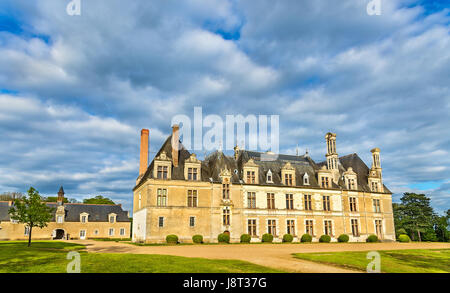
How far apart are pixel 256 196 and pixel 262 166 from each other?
186 inches

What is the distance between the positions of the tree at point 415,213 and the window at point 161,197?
40.0 meters

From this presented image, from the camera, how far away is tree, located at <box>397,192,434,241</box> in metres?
50.7

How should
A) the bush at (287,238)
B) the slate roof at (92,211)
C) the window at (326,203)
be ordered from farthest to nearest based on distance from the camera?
1. the slate roof at (92,211)
2. the window at (326,203)
3. the bush at (287,238)

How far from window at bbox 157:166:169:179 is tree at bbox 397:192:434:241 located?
4030 centimetres

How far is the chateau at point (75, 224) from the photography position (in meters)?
52.0

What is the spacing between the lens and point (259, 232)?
36969 millimetres

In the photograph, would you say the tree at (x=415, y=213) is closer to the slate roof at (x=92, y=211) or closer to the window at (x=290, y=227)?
the window at (x=290, y=227)

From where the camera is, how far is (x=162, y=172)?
34562 millimetres

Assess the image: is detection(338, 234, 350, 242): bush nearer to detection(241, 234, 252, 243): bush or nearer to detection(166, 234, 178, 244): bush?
detection(241, 234, 252, 243): bush

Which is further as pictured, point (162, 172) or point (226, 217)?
point (226, 217)

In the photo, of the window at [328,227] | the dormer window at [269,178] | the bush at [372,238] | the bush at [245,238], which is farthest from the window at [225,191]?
the bush at [372,238]

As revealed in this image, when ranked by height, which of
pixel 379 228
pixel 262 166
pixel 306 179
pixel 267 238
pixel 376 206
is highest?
pixel 262 166

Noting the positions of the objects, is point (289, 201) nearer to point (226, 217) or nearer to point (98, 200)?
point (226, 217)

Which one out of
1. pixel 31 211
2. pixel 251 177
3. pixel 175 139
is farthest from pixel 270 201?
pixel 31 211
